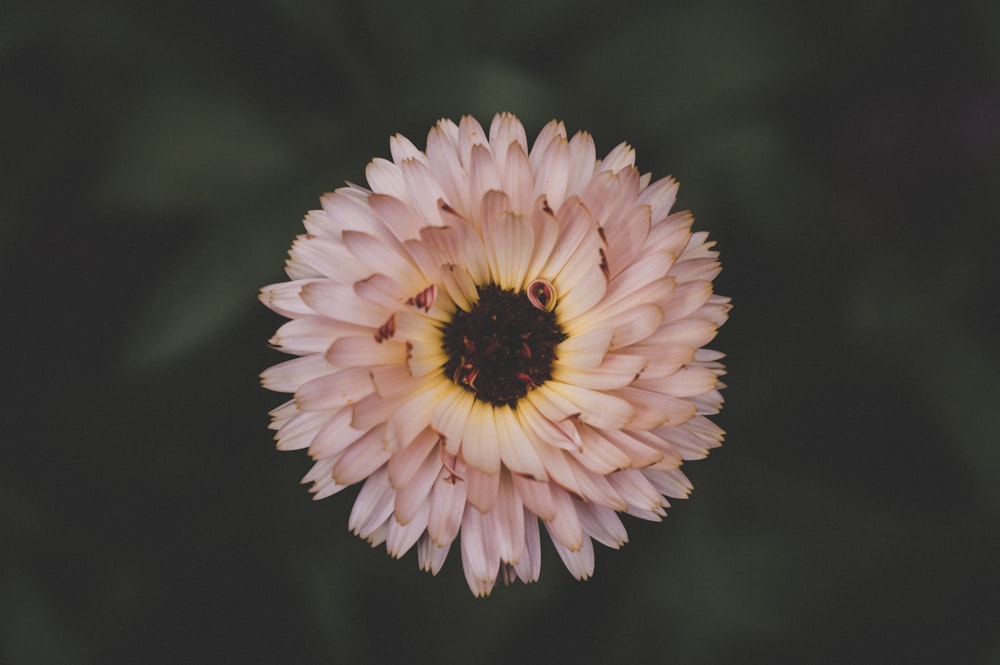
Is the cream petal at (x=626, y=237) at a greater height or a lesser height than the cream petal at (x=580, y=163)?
lesser

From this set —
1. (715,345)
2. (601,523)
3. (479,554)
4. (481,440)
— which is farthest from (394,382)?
(715,345)

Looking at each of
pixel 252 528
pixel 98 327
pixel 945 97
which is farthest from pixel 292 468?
pixel 945 97

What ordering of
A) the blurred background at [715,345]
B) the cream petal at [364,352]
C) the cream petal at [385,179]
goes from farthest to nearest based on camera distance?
the blurred background at [715,345]
the cream petal at [385,179]
the cream petal at [364,352]

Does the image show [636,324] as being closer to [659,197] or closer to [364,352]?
[659,197]

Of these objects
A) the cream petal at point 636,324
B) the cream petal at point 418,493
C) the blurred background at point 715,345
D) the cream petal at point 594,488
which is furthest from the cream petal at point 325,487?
the blurred background at point 715,345

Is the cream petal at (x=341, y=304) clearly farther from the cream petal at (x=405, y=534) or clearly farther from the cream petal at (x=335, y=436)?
the cream petal at (x=405, y=534)

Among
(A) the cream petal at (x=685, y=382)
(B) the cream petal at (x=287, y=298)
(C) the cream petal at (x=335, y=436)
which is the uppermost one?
(B) the cream petal at (x=287, y=298)

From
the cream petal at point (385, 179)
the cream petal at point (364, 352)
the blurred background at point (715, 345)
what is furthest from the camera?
the blurred background at point (715, 345)
